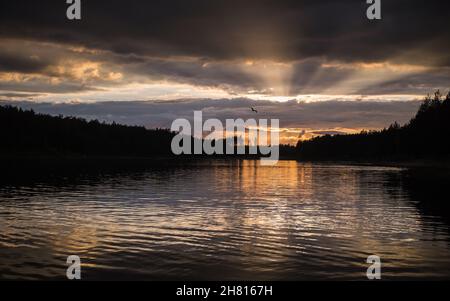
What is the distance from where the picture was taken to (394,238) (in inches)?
1065

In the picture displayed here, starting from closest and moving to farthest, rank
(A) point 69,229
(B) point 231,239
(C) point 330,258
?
(C) point 330,258 < (B) point 231,239 < (A) point 69,229

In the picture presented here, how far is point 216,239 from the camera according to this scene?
2602 cm

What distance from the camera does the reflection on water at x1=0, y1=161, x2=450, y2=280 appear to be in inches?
754

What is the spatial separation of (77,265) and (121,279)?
8.71 ft

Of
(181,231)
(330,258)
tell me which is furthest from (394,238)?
(181,231)

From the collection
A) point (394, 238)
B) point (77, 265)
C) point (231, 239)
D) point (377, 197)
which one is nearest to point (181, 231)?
point (231, 239)

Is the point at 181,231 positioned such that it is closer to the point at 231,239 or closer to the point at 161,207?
the point at 231,239

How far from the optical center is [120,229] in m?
28.7

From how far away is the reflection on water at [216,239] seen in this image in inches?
754
